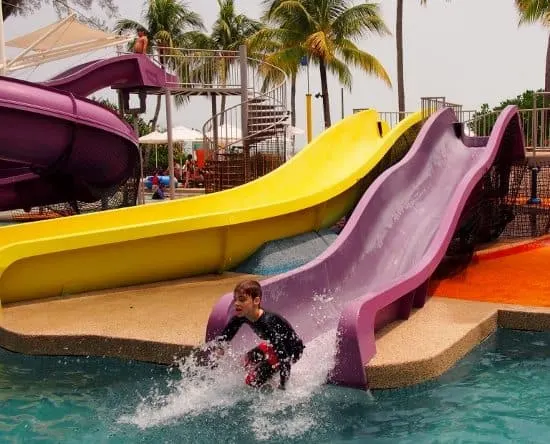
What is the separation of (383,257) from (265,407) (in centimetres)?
316

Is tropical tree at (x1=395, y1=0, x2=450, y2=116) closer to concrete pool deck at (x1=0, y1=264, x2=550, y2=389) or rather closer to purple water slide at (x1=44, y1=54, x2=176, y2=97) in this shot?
purple water slide at (x1=44, y1=54, x2=176, y2=97)

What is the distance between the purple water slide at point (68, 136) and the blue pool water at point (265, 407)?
4430mm

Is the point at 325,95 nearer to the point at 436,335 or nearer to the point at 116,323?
the point at 116,323

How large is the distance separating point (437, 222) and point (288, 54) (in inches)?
898

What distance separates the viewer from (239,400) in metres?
5.28

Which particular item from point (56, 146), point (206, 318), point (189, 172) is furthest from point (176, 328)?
point (189, 172)

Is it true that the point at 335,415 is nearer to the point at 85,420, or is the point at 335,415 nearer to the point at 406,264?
the point at 85,420

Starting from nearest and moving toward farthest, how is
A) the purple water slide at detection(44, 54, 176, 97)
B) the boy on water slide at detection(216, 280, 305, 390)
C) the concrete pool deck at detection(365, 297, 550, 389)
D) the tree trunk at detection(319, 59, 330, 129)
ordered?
the boy on water slide at detection(216, 280, 305, 390), the concrete pool deck at detection(365, 297, 550, 389), the purple water slide at detection(44, 54, 176, 97), the tree trunk at detection(319, 59, 330, 129)

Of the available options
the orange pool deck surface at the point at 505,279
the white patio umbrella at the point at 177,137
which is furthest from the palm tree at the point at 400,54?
the orange pool deck surface at the point at 505,279

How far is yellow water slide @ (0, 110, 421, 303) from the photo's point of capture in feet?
27.3

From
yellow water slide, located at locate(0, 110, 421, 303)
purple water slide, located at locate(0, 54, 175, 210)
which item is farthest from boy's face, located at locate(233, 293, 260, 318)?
purple water slide, located at locate(0, 54, 175, 210)

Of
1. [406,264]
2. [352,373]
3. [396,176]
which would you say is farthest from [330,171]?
[352,373]

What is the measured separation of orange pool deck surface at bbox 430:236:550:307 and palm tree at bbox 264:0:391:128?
804 inches

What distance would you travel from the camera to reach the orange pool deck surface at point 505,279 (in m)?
7.82
